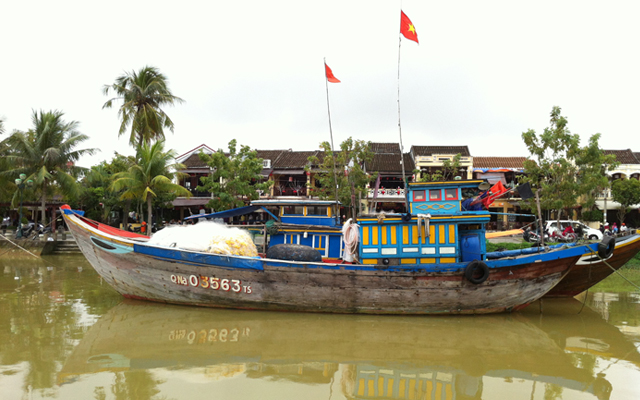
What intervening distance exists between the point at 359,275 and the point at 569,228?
53.8 feet

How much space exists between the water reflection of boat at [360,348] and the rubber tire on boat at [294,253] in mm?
1136

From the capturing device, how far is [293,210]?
10859 mm

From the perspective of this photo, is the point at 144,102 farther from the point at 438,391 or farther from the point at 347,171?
the point at 438,391

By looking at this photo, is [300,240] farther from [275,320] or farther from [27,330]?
[27,330]

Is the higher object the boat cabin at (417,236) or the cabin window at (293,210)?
the cabin window at (293,210)

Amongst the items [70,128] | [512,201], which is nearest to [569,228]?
[512,201]

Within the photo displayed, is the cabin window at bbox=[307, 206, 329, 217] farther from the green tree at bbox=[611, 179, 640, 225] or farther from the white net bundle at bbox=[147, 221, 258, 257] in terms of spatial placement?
the green tree at bbox=[611, 179, 640, 225]

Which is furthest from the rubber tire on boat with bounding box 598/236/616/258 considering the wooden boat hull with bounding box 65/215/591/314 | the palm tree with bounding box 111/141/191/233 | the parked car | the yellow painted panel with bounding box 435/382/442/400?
the palm tree with bounding box 111/141/191/233

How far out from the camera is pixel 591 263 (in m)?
9.66

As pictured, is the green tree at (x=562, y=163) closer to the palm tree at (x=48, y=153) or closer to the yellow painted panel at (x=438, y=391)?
the yellow painted panel at (x=438, y=391)

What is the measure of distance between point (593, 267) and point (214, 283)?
8.61m

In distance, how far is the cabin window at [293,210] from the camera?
10808mm

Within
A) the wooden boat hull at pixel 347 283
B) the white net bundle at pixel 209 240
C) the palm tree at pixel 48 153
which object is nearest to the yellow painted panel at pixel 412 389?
the wooden boat hull at pixel 347 283

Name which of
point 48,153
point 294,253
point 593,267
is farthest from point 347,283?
point 48,153
